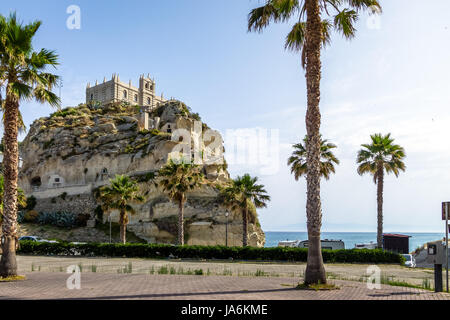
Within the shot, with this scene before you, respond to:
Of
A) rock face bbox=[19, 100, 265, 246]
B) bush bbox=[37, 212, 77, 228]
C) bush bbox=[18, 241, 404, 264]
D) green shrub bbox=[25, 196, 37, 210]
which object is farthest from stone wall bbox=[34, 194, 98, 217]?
bush bbox=[18, 241, 404, 264]

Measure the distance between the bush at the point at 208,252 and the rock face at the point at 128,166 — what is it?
18538 millimetres

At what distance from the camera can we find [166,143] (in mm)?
63438

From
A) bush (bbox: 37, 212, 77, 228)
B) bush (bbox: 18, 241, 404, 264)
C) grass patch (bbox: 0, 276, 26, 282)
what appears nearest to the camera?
grass patch (bbox: 0, 276, 26, 282)

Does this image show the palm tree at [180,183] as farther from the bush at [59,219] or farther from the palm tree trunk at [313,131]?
the bush at [59,219]

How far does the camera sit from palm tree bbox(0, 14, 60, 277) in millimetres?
16312

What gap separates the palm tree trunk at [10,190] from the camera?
16.1 metres

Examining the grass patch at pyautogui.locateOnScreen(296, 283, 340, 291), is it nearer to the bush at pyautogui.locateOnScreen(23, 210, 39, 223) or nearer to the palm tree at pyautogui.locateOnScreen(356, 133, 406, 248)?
the palm tree at pyautogui.locateOnScreen(356, 133, 406, 248)

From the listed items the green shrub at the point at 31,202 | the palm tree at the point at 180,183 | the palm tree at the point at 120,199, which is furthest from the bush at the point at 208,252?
the green shrub at the point at 31,202

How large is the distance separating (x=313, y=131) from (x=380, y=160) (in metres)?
26.8

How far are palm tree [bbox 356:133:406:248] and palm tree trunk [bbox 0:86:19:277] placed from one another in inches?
1273
